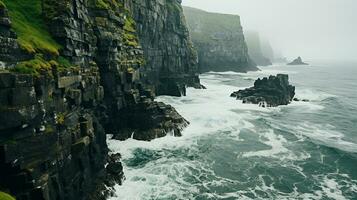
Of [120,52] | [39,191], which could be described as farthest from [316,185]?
[120,52]

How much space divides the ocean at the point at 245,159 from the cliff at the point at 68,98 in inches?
156

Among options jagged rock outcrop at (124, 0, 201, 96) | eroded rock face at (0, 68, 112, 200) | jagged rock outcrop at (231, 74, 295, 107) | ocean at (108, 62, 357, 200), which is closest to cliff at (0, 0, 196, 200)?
eroded rock face at (0, 68, 112, 200)

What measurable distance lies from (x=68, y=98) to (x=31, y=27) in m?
8.65

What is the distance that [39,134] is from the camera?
2962 cm

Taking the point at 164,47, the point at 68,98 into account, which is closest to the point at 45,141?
the point at 68,98

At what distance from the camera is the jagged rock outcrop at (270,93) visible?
94.2 m

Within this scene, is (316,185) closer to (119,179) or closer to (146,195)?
(146,195)

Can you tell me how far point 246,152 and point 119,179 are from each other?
2206 cm

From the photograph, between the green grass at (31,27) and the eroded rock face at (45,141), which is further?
the green grass at (31,27)

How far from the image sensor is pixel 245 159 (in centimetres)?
5153

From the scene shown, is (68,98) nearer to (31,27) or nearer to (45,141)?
(31,27)

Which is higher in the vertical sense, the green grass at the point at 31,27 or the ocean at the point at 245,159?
the green grass at the point at 31,27

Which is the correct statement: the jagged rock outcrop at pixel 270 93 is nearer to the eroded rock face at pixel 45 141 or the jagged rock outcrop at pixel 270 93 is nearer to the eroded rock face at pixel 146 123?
the eroded rock face at pixel 146 123

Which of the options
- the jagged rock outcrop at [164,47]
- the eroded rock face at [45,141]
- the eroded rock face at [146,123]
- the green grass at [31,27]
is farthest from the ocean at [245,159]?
the jagged rock outcrop at [164,47]
